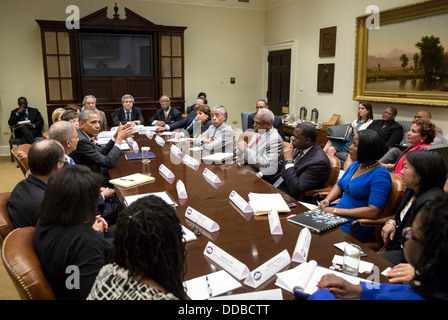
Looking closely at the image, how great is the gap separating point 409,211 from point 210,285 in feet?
4.48

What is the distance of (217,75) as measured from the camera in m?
8.84

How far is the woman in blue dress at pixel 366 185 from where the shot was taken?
7.74 feet

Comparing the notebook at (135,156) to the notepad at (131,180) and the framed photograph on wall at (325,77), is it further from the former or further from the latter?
the framed photograph on wall at (325,77)

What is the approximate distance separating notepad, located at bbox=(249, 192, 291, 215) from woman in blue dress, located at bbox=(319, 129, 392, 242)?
0.38 metres

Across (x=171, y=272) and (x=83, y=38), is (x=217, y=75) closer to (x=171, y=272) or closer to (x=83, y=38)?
(x=83, y=38)

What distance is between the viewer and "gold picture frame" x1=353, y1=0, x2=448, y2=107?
4824 mm

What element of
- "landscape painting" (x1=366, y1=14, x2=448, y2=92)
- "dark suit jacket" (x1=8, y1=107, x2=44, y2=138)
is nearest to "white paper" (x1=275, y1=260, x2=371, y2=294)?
"landscape painting" (x1=366, y1=14, x2=448, y2=92)

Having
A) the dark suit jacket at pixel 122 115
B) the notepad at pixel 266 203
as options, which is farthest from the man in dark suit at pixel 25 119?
the notepad at pixel 266 203

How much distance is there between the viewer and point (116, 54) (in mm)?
7504

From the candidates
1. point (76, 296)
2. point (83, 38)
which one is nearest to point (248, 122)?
point (83, 38)

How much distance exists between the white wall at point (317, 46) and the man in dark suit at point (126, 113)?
140 inches

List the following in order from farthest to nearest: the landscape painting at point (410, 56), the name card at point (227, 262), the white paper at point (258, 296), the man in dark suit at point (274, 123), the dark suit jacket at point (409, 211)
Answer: the man in dark suit at point (274, 123), the landscape painting at point (410, 56), the dark suit jacket at point (409, 211), the name card at point (227, 262), the white paper at point (258, 296)

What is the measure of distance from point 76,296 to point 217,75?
7877 mm

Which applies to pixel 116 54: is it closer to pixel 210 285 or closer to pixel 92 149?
pixel 92 149
